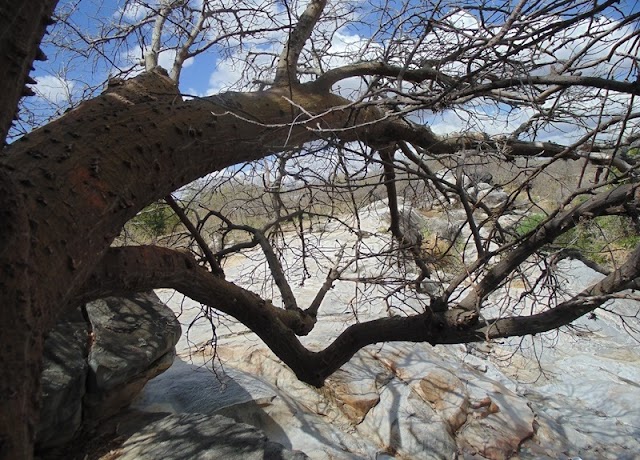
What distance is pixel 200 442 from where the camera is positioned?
3176 millimetres

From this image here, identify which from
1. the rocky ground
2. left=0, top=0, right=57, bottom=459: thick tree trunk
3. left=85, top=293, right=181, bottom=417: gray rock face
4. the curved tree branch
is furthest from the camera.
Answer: left=85, top=293, right=181, bottom=417: gray rock face

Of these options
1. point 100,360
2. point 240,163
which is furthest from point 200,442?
point 240,163

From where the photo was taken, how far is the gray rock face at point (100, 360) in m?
3.29

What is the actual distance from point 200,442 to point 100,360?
3.41ft

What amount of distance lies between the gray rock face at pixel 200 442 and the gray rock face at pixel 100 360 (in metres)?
0.42

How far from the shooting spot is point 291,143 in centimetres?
225

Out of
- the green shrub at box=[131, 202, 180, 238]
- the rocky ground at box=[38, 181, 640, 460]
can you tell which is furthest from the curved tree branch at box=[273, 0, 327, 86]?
the rocky ground at box=[38, 181, 640, 460]

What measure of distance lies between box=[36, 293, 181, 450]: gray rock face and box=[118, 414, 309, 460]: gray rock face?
0.42m

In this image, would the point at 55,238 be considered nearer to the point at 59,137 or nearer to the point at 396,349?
the point at 59,137

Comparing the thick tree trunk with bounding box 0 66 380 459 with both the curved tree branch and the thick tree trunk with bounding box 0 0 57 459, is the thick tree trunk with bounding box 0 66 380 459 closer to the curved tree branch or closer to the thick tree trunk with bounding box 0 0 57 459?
the thick tree trunk with bounding box 0 0 57 459

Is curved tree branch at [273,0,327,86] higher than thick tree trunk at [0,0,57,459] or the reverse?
higher

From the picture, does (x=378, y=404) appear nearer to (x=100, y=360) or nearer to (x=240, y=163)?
(x=100, y=360)

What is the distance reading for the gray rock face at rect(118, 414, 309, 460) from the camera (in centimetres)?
304

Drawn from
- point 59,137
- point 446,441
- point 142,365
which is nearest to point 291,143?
point 59,137
